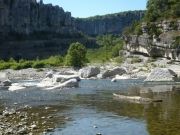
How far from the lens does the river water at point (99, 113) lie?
3092 centimetres

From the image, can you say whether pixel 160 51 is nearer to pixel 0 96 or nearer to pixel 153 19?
pixel 153 19

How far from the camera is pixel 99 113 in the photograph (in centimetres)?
3934

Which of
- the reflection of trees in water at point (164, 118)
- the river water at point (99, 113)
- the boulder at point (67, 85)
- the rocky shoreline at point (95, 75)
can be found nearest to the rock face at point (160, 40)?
the rocky shoreline at point (95, 75)

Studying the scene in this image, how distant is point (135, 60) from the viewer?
427 feet

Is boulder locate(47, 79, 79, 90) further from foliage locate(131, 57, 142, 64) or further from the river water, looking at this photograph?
Answer: foliage locate(131, 57, 142, 64)

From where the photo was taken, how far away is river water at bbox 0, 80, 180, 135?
30.9 metres

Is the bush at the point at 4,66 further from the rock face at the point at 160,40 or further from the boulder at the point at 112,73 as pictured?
the boulder at the point at 112,73

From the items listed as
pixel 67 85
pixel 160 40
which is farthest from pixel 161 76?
pixel 160 40

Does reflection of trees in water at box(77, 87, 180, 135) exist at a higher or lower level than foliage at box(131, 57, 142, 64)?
lower

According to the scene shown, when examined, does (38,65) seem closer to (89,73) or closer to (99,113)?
(89,73)

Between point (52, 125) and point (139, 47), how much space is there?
358 ft

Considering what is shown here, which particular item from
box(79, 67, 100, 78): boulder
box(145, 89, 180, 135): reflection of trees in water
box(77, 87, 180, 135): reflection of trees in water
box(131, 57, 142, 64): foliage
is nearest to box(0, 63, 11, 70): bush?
box(131, 57, 142, 64): foliage

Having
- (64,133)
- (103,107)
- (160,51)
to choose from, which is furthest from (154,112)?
(160,51)

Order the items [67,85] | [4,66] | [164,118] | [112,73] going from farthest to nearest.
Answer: [4,66] → [112,73] → [67,85] → [164,118]
